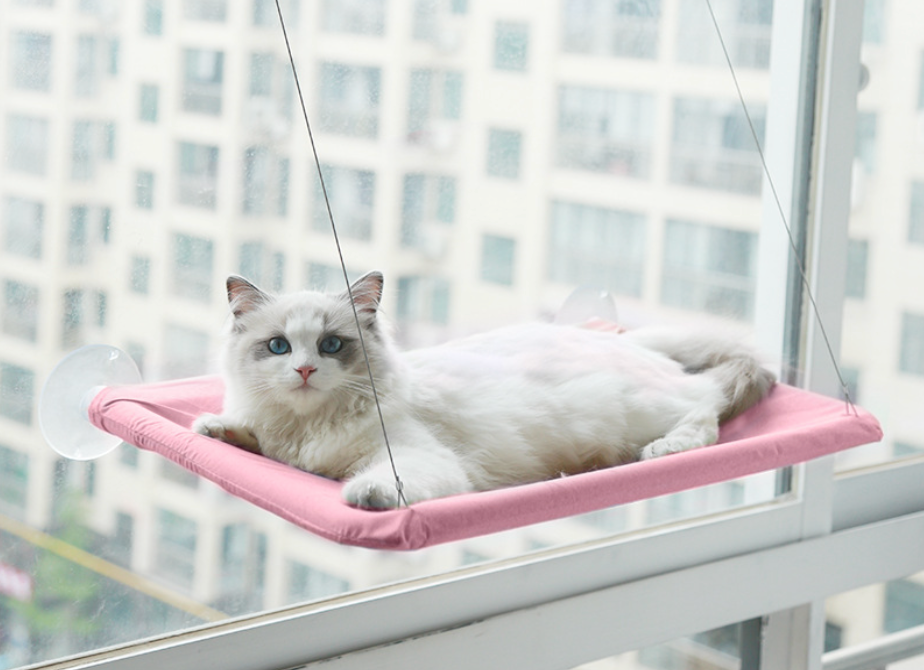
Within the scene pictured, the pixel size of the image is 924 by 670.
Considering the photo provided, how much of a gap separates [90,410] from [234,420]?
0.77 ft

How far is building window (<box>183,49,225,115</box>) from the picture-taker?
58.0 inches

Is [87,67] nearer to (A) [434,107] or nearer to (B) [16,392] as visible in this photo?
(B) [16,392]

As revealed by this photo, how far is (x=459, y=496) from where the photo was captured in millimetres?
899

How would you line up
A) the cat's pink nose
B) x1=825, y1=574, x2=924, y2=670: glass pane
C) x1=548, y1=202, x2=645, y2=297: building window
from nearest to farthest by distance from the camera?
1. the cat's pink nose
2. x1=548, y1=202, x2=645, y2=297: building window
3. x1=825, y1=574, x2=924, y2=670: glass pane

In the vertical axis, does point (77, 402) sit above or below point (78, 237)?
below

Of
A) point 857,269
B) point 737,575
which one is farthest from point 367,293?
point 857,269

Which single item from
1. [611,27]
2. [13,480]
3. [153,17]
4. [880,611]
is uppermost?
[611,27]

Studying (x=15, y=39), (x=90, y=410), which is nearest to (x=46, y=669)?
(x=90, y=410)

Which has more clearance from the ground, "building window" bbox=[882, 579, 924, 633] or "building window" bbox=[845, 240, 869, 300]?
"building window" bbox=[845, 240, 869, 300]

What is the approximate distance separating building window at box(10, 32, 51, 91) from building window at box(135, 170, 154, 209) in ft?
0.56

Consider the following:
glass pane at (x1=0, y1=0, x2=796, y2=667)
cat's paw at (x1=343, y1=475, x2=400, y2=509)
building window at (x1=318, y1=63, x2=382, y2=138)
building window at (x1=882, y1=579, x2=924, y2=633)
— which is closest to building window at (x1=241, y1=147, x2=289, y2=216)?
glass pane at (x1=0, y1=0, x2=796, y2=667)

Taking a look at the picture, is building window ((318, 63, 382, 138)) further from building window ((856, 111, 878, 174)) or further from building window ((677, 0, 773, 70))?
building window ((856, 111, 878, 174))

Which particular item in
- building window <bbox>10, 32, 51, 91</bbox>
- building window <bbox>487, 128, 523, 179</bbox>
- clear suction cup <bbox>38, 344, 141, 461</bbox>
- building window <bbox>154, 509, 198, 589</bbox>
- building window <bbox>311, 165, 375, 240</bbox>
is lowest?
building window <bbox>154, 509, 198, 589</bbox>

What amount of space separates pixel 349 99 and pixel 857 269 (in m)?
1.20
